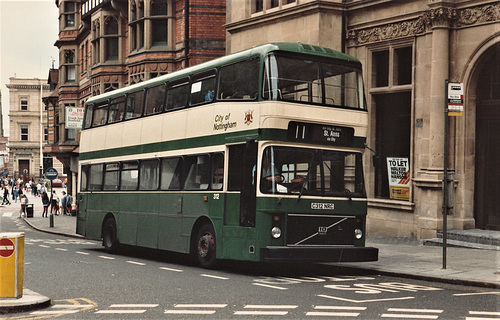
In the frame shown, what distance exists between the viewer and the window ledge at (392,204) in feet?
64.9

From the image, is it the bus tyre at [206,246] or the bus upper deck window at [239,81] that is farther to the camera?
the bus tyre at [206,246]

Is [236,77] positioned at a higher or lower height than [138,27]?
lower

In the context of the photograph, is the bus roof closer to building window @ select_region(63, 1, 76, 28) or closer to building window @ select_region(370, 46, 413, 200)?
building window @ select_region(370, 46, 413, 200)

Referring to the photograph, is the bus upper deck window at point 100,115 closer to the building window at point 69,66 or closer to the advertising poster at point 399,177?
the advertising poster at point 399,177

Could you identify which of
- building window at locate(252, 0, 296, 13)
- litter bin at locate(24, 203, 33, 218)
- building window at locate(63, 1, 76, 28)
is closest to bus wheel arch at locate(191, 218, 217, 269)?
building window at locate(252, 0, 296, 13)

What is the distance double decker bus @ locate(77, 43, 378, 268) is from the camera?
42.3ft

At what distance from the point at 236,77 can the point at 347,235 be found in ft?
12.0

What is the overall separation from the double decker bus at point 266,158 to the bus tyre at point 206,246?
2 cm

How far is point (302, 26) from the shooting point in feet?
74.9

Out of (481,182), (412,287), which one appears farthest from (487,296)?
(481,182)

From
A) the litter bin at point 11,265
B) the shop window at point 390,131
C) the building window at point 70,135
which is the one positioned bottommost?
the litter bin at point 11,265

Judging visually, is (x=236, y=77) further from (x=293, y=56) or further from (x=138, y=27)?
(x=138, y=27)

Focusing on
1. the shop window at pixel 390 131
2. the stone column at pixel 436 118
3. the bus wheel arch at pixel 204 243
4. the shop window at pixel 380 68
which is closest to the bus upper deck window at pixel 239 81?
the bus wheel arch at pixel 204 243

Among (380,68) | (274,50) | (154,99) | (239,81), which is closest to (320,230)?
(239,81)
